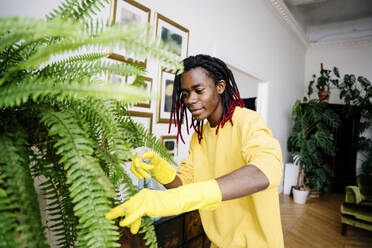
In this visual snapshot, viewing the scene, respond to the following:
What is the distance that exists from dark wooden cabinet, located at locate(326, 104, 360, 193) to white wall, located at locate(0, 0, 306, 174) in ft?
3.36

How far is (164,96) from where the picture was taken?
1921 millimetres

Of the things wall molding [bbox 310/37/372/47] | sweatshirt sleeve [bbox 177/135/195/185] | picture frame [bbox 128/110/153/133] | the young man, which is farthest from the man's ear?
wall molding [bbox 310/37/372/47]

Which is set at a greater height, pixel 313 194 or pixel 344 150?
pixel 344 150

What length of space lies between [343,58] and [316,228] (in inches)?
159

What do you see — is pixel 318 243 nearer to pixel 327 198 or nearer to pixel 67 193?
pixel 327 198

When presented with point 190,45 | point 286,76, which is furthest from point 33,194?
point 286,76

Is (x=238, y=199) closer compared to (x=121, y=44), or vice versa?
(x=121, y=44)

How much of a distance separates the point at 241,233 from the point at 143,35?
94cm

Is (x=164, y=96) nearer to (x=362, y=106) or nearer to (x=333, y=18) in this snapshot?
(x=362, y=106)

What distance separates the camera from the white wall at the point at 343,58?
501 centimetres

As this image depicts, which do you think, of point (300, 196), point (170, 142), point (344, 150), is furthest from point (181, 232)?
point (344, 150)

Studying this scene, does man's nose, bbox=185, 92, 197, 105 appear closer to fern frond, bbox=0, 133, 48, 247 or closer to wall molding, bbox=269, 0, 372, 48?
fern frond, bbox=0, 133, 48, 247

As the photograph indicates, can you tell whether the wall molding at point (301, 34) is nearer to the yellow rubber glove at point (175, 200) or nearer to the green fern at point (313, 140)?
the green fern at point (313, 140)

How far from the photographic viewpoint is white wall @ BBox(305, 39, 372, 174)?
5.01 m
